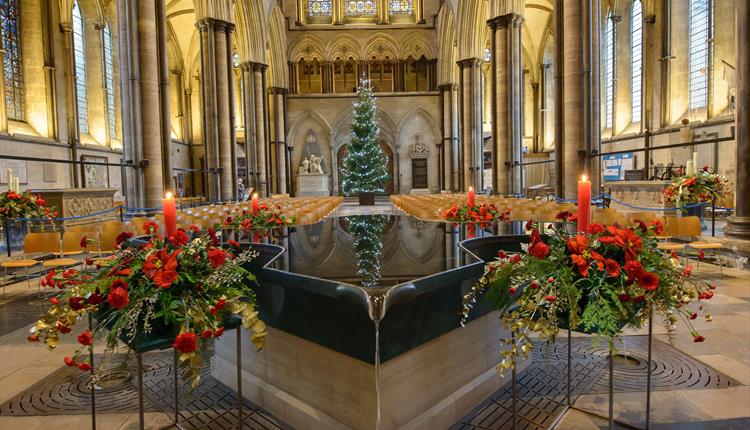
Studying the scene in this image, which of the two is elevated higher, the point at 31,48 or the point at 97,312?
the point at 31,48

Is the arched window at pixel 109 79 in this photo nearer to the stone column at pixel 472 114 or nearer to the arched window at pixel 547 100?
the stone column at pixel 472 114

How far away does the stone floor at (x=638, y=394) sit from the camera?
251cm

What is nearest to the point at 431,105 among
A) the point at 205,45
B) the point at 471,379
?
the point at 205,45

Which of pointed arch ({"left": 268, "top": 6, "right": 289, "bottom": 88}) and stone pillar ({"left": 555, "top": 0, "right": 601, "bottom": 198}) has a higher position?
pointed arch ({"left": 268, "top": 6, "right": 289, "bottom": 88})

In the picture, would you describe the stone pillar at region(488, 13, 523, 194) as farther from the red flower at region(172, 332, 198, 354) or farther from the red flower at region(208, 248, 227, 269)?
the red flower at region(172, 332, 198, 354)

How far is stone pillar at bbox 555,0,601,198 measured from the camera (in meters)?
10.5

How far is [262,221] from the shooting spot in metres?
5.14

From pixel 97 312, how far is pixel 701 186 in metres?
9.44

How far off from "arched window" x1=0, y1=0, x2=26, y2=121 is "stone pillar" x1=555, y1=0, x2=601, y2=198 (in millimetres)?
19181

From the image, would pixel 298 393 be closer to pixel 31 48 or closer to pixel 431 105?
pixel 31 48

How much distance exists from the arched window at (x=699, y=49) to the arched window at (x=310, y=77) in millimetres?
20317

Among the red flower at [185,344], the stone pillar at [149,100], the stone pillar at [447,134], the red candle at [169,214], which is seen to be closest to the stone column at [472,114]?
the stone pillar at [447,134]

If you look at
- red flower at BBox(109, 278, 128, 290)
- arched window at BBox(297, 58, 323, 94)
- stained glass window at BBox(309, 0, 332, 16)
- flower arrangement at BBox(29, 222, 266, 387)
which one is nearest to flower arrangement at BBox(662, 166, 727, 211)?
flower arrangement at BBox(29, 222, 266, 387)

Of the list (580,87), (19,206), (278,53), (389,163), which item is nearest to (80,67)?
(278,53)
